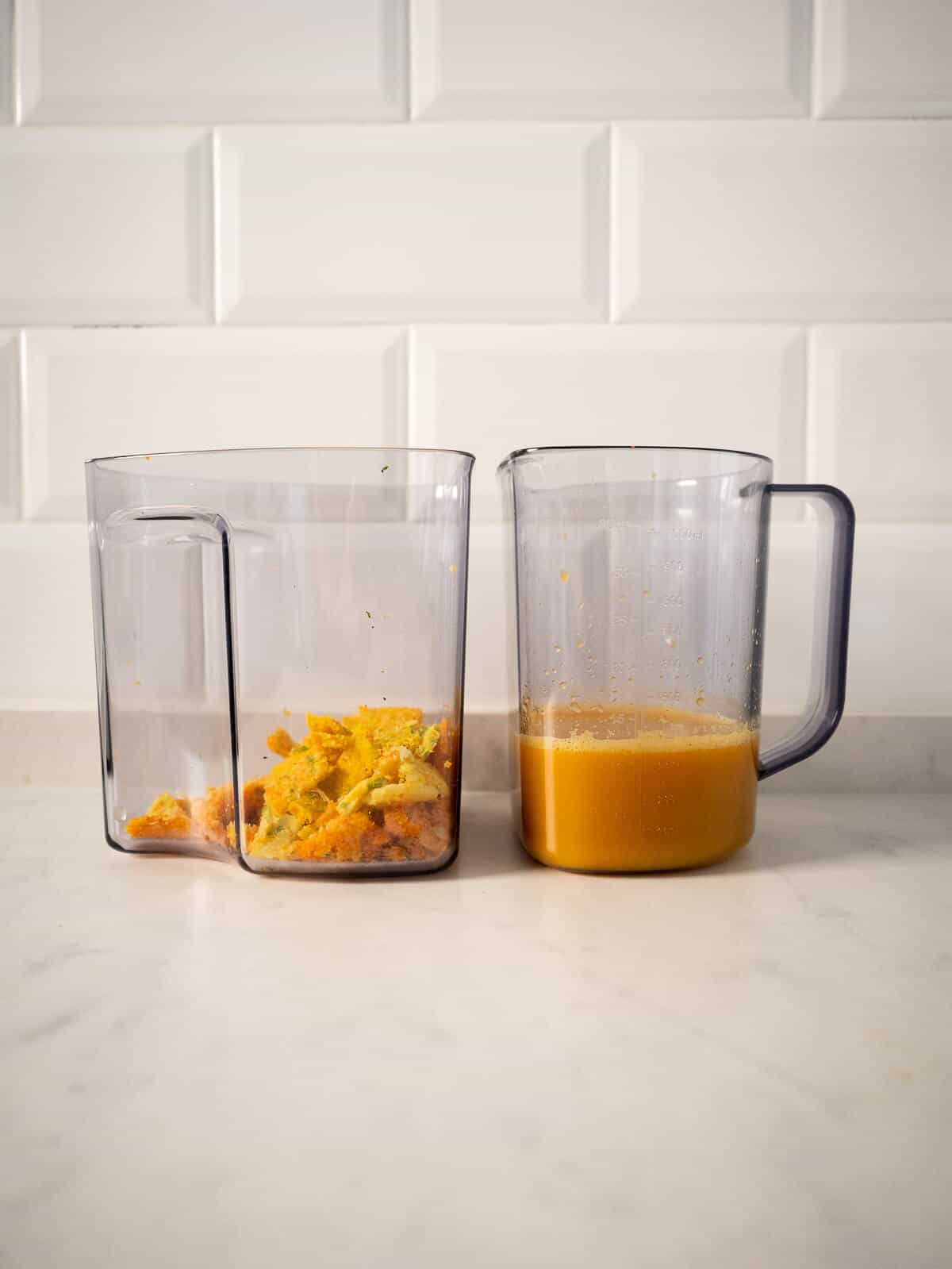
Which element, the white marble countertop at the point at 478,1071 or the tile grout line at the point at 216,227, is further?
the tile grout line at the point at 216,227

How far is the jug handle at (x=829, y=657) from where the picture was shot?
0.56 metres

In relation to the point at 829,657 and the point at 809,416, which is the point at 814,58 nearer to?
the point at 809,416

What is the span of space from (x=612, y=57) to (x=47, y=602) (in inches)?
24.4

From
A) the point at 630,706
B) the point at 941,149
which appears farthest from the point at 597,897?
the point at 941,149

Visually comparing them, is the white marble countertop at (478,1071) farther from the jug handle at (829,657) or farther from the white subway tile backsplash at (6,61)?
the white subway tile backsplash at (6,61)

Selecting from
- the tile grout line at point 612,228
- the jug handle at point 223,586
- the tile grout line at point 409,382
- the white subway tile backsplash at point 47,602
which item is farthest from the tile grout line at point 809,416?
the white subway tile backsplash at point 47,602

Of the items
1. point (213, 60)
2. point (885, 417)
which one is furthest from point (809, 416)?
point (213, 60)

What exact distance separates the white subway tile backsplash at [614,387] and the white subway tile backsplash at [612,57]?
0.17 m

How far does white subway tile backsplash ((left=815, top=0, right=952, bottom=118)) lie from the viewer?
732 millimetres

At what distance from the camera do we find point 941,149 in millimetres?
739

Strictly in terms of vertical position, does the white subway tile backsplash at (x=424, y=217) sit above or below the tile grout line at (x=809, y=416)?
above

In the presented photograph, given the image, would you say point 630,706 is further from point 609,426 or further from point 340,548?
point 609,426

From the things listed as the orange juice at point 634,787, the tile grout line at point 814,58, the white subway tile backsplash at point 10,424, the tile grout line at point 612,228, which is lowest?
the orange juice at point 634,787

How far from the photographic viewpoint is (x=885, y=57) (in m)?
0.74
